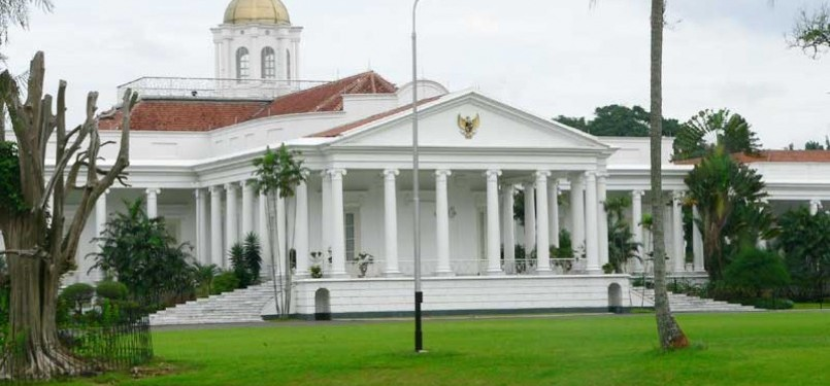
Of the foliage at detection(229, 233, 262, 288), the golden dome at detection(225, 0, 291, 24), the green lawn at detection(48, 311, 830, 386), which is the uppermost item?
the golden dome at detection(225, 0, 291, 24)

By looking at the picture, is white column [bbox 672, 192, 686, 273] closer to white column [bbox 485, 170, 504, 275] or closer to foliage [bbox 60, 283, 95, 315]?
white column [bbox 485, 170, 504, 275]

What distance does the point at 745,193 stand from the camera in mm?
77188

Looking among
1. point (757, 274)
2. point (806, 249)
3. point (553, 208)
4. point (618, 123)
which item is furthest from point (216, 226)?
point (618, 123)

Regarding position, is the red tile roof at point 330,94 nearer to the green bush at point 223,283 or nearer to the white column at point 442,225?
the white column at point 442,225

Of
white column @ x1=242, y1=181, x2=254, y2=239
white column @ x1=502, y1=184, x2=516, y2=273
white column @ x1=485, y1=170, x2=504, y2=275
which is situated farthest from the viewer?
white column @ x1=502, y1=184, x2=516, y2=273

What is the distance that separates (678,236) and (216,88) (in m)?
22.6

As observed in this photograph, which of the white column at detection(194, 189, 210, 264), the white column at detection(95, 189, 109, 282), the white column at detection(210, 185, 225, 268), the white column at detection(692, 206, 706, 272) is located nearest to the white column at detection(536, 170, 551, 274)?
the white column at detection(692, 206, 706, 272)

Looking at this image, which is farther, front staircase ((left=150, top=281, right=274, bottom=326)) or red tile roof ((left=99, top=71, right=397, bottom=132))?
red tile roof ((left=99, top=71, right=397, bottom=132))

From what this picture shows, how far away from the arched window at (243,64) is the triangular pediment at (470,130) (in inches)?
794

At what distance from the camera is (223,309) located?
6644 centimetres

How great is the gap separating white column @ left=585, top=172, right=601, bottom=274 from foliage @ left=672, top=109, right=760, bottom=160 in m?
12.0

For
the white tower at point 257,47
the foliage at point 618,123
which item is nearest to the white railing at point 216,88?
the white tower at point 257,47

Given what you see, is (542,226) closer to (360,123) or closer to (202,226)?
(360,123)

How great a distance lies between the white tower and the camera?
86938 mm
